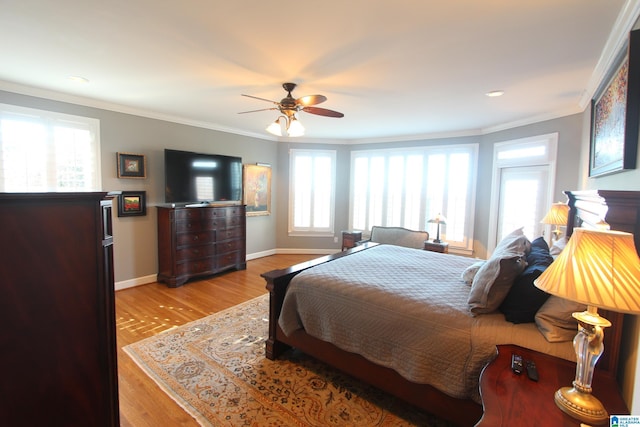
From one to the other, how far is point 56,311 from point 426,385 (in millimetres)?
1979

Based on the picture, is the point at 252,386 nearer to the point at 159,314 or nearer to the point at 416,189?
the point at 159,314

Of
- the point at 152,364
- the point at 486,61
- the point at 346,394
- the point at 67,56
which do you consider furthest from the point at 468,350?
the point at 67,56

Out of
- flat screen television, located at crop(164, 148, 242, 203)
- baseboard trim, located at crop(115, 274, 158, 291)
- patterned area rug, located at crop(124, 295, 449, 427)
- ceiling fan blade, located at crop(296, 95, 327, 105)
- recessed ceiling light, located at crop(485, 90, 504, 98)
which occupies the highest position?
recessed ceiling light, located at crop(485, 90, 504, 98)

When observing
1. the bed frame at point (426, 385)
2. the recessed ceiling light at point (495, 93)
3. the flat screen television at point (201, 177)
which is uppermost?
the recessed ceiling light at point (495, 93)

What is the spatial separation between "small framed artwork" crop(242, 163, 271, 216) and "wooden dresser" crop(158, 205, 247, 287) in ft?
2.10

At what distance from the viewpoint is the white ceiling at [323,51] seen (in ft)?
5.62

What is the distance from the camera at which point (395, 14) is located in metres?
1.73

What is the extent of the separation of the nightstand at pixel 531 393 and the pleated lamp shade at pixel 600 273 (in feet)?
1.45

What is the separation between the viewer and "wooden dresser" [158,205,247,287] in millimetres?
4196

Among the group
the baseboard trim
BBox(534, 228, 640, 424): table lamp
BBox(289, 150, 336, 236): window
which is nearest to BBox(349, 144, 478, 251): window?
BBox(289, 150, 336, 236): window

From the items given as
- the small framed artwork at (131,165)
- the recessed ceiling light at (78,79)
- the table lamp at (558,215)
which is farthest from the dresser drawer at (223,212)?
the table lamp at (558,215)

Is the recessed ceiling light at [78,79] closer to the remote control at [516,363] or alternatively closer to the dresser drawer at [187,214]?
the dresser drawer at [187,214]

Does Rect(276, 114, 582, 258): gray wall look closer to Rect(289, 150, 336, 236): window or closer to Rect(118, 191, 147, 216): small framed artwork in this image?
Rect(289, 150, 336, 236): window

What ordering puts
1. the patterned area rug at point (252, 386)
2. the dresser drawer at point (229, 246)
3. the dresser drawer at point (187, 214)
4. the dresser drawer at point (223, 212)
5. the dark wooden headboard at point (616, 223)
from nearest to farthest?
the dark wooden headboard at point (616, 223) → the patterned area rug at point (252, 386) → the dresser drawer at point (187, 214) → the dresser drawer at point (223, 212) → the dresser drawer at point (229, 246)
